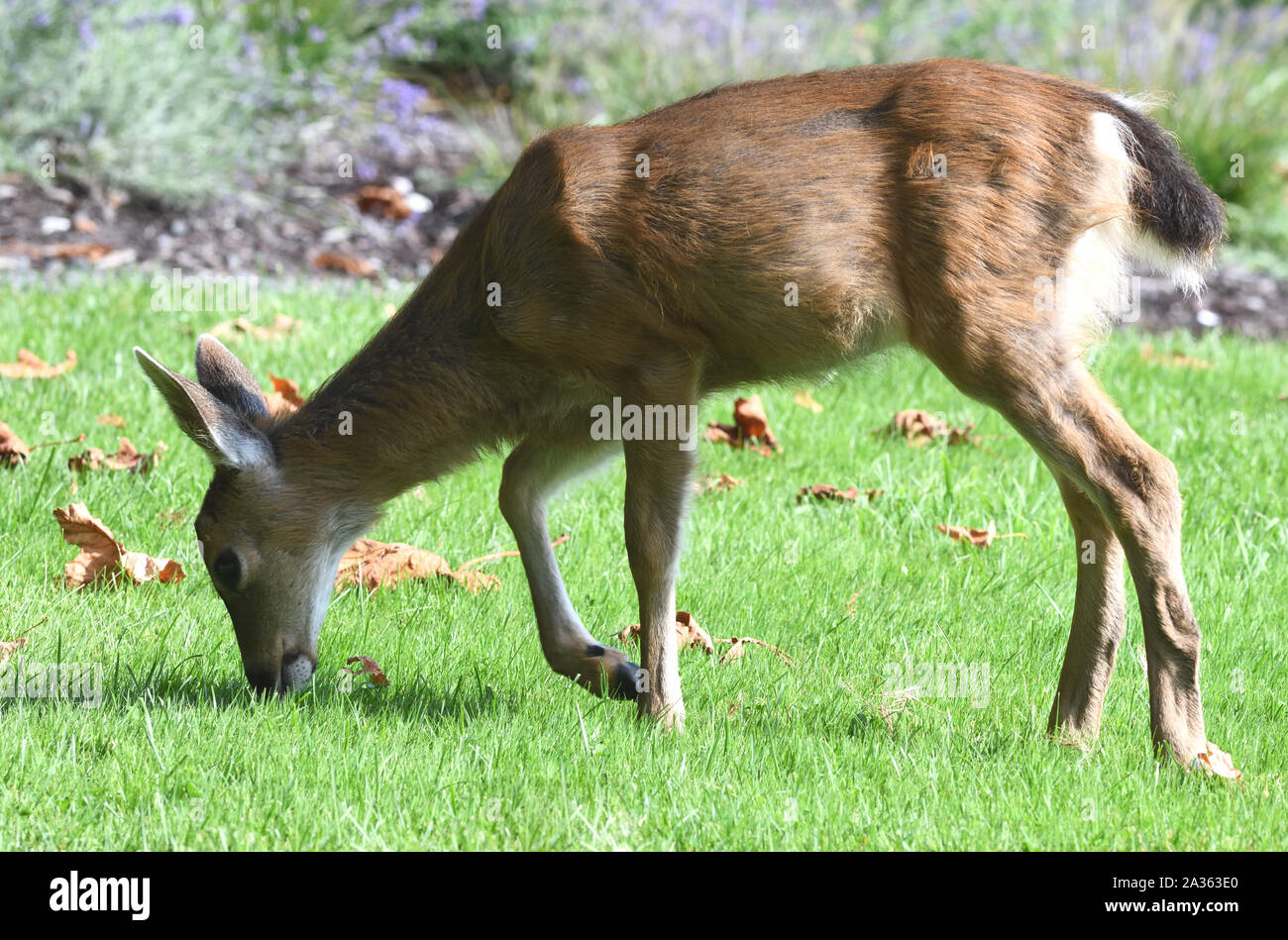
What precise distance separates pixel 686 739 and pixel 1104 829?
1.19 metres

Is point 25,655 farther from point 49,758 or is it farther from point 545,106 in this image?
point 545,106

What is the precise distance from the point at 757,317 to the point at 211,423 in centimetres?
172

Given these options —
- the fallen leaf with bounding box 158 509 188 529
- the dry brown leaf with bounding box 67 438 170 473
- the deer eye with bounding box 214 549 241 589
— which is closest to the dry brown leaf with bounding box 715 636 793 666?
the deer eye with bounding box 214 549 241 589

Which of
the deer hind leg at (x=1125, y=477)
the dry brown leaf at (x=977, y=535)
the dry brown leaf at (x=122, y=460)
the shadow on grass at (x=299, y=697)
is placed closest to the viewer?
the deer hind leg at (x=1125, y=477)

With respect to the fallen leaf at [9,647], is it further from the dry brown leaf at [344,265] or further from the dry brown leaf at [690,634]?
the dry brown leaf at [344,265]

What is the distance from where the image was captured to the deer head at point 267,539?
475cm

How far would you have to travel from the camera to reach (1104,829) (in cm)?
374

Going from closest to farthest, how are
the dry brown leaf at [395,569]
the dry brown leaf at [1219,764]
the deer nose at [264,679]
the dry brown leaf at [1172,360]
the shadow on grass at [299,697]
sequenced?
the dry brown leaf at [1219,764] → the shadow on grass at [299,697] → the deer nose at [264,679] → the dry brown leaf at [395,569] → the dry brown leaf at [1172,360]

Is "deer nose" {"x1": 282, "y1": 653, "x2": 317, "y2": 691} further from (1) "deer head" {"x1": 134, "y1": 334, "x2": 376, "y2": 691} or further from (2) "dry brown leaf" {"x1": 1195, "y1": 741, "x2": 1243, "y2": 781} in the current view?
(2) "dry brown leaf" {"x1": 1195, "y1": 741, "x2": 1243, "y2": 781}

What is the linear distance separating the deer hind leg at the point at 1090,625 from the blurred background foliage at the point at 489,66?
5763 millimetres

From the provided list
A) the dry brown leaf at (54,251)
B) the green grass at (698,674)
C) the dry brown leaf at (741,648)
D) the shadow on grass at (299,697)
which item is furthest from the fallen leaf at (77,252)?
the dry brown leaf at (741,648)

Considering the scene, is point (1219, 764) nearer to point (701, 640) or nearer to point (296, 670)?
point (701, 640)

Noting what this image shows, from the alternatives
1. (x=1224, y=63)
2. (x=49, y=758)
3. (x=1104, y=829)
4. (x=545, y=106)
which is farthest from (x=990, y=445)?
(x=1224, y=63)

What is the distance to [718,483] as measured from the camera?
6539 millimetres
